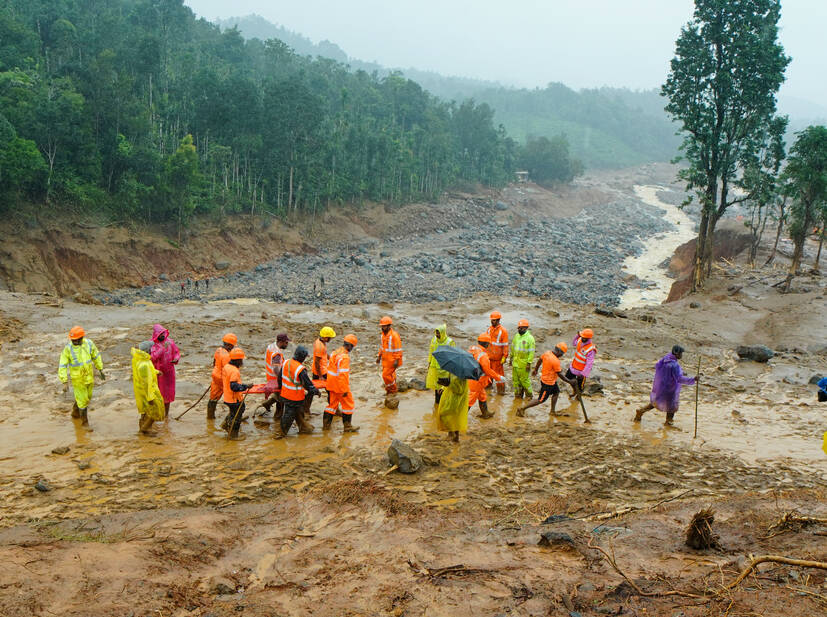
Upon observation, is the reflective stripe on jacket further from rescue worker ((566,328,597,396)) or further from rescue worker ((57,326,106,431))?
rescue worker ((566,328,597,396))

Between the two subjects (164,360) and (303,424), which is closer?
(303,424)

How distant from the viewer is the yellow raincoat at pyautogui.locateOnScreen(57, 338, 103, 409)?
8133mm

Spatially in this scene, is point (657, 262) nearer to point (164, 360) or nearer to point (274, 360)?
point (274, 360)

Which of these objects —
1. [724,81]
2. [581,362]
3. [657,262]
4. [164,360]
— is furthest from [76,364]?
[657,262]

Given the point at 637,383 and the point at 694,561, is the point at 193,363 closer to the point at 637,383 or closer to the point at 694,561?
the point at 637,383

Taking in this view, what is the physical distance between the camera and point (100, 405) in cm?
908

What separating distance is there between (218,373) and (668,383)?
646 centimetres

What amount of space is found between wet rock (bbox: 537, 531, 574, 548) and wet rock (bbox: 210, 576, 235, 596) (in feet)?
8.45

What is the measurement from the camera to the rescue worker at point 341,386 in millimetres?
8234

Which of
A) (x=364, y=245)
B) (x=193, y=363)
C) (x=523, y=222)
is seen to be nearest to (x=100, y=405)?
(x=193, y=363)

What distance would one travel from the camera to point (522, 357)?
9.74m

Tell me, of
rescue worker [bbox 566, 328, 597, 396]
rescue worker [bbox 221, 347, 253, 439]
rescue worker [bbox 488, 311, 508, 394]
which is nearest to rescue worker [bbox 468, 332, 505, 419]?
rescue worker [bbox 488, 311, 508, 394]

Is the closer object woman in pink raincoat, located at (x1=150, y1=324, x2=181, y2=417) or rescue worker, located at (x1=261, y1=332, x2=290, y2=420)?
rescue worker, located at (x1=261, y1=332, x2=290, y2=420)

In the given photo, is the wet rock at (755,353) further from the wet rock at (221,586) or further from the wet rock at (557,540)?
the wet rock at (221,586)
